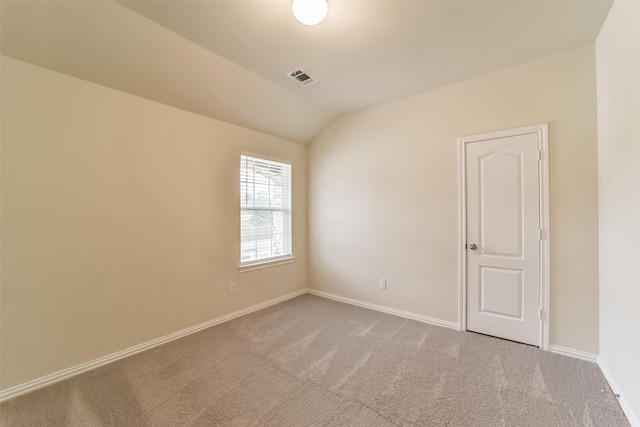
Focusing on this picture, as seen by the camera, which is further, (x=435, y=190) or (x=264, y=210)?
(x=264, y=210)

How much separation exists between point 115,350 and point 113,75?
7.76 ft

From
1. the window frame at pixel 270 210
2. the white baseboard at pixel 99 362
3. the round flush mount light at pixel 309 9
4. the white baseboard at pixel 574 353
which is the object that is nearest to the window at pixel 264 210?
the window frame at pixel 270 210

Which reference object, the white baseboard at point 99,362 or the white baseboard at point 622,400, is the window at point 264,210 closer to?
the white baseboard at point 99,362

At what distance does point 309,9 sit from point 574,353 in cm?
348

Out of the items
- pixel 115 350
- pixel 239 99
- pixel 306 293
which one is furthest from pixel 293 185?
pixel 115 350

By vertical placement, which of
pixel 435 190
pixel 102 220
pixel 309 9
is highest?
pixel 309 9

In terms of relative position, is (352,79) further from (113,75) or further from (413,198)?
(113,75)

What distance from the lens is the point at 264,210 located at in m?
3.59

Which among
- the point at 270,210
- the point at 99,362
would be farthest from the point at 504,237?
the point at 99,362

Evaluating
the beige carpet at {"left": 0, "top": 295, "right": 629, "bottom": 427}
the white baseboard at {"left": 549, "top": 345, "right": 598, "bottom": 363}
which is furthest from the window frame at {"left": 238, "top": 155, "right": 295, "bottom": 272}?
the white baseboard at {"left": 549, "top": 345, "right": 598, "bottom": 363}

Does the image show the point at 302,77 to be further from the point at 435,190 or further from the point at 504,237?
the point at 504,237

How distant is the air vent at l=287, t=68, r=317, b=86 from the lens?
8.72ft

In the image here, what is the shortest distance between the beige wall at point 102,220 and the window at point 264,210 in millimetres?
220

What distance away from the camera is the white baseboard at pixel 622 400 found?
1.51 meters
